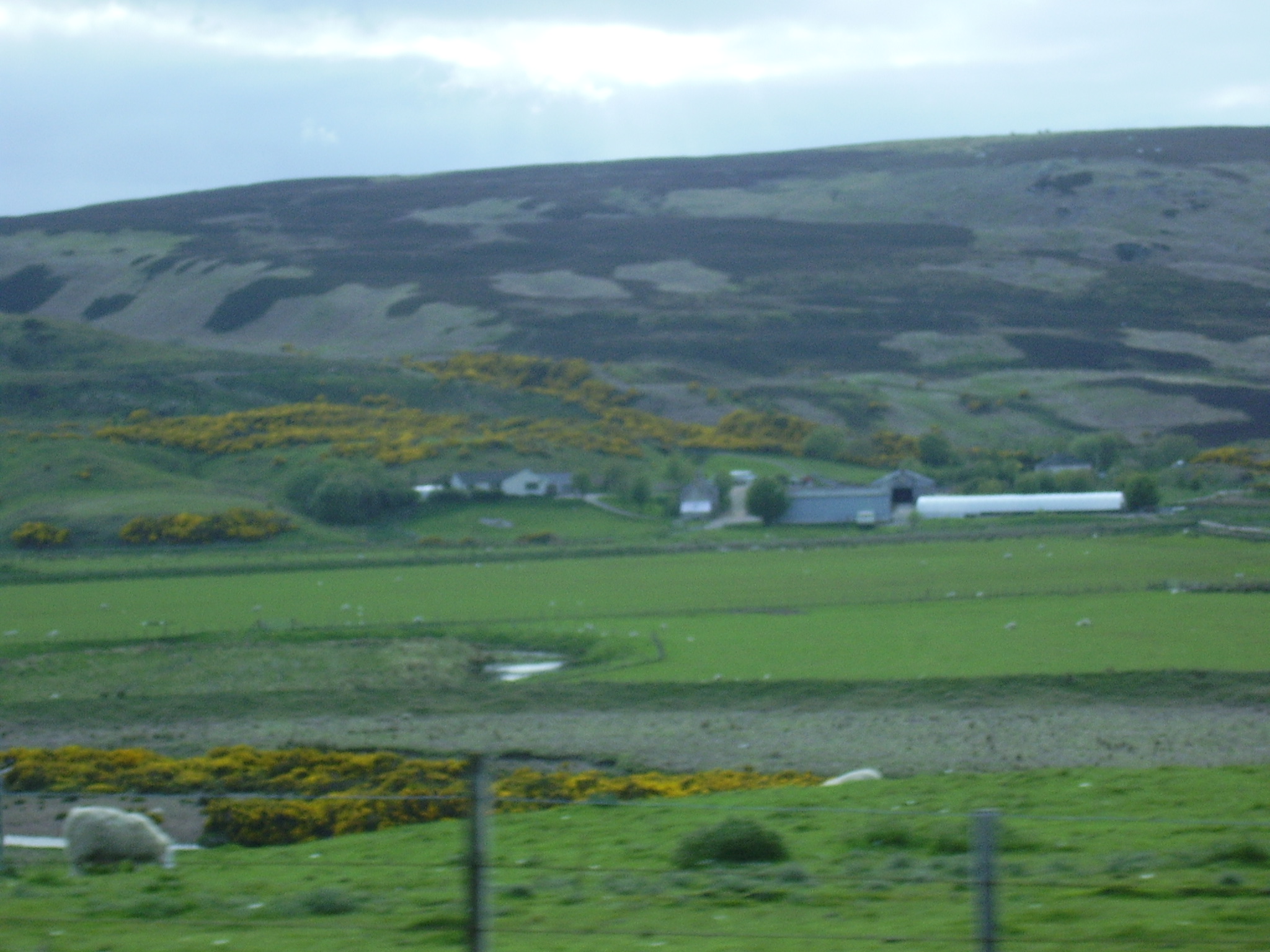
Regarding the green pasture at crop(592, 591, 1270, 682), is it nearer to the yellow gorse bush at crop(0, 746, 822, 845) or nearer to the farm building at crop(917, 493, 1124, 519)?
the yellow gorse bush at crop(0, 746, 822, 845)

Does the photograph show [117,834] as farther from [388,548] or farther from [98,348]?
[98,348]

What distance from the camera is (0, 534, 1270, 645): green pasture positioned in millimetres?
45312

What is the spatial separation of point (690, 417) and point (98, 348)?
66.9 m

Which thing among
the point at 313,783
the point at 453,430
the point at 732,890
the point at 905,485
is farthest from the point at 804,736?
the point at 453,430

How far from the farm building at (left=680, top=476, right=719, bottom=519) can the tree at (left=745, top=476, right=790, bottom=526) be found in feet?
11.3

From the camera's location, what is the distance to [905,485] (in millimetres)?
91375

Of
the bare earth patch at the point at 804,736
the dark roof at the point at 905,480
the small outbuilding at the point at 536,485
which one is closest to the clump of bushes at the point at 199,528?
the small outbuilding at the point at 536,485

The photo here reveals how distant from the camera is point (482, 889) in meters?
6.75

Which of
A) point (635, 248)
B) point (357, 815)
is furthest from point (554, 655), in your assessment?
point (635, 248)

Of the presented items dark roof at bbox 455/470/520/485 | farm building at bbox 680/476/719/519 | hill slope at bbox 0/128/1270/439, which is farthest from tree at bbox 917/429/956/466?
dark roof at bbox 455/470/520/485

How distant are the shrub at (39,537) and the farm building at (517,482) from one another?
2521cm

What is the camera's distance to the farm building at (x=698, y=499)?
83750mm

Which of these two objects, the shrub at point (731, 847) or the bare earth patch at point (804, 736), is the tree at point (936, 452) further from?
the shrub at point (731, 847)

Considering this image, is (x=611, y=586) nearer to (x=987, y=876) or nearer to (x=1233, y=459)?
(x=987, y=876)
